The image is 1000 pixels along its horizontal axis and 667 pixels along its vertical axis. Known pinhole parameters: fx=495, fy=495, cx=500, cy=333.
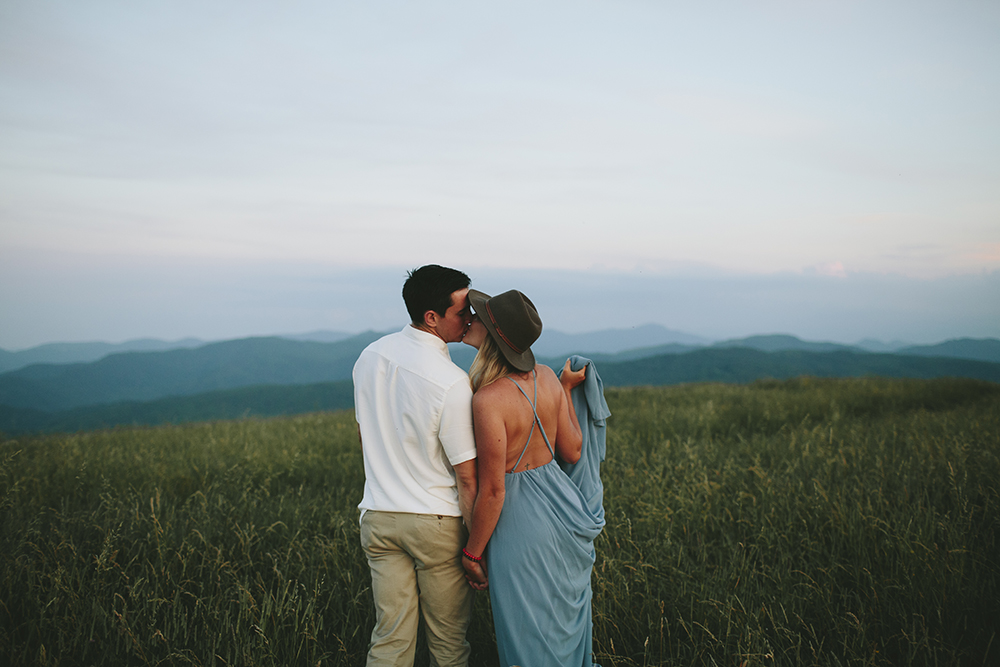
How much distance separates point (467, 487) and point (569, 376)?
0.97 metres

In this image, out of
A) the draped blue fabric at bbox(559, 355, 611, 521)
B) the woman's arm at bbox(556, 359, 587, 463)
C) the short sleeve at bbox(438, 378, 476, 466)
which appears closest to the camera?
the short sleeve at bbox(438, 378, 476, 466)

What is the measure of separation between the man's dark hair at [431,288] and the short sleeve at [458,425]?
0.39 metres

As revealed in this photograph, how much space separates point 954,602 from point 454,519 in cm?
336

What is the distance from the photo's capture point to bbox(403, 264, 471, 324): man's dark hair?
2361 millimetres

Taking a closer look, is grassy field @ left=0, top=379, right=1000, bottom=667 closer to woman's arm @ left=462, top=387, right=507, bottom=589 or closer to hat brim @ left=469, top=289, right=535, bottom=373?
woman's arm @ left=462, top=387, right=507, bottom=589

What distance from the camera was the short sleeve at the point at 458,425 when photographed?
2287 millimetres

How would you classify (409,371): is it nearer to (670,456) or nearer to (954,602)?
(954,602)

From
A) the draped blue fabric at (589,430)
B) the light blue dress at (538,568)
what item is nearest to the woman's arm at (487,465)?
the light blue dress at (538,568)

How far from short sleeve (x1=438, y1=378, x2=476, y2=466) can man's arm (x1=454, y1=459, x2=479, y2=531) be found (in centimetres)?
4

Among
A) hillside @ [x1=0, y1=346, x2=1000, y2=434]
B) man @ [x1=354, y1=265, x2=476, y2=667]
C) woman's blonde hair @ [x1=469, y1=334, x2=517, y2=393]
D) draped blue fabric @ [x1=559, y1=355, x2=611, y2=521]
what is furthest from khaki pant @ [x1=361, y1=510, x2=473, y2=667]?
hillside @ [x1=0, y1=346, x2=1000, y2=434]

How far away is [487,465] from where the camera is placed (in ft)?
7.51

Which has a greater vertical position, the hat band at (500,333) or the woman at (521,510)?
the hat band at (500,333)

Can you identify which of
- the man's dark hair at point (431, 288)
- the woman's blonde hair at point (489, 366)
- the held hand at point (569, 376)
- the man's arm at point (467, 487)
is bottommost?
the man's arm at point (467, 487)

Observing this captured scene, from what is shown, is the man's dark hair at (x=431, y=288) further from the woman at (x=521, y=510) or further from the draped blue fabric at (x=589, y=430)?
the draped blue fabric at (x=589, y=430)
